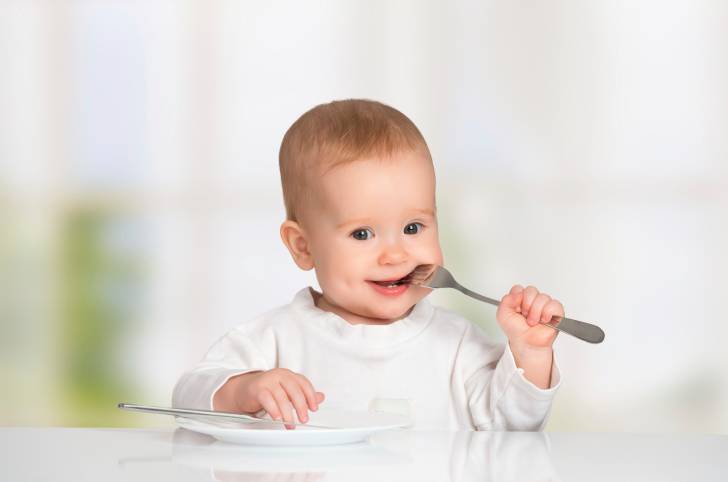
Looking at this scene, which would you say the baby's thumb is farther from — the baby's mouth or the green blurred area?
the green blurred area

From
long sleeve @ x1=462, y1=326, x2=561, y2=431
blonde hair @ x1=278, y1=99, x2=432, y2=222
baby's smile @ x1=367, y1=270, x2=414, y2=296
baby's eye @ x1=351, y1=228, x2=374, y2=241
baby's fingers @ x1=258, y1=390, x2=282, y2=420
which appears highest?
blonde hair @ x1=278, y1=99, x2=432, y2=222

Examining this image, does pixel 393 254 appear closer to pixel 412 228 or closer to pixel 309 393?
pixel 412 228

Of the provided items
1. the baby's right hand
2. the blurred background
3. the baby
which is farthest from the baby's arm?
the blurred background

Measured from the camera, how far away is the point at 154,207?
12.6ft

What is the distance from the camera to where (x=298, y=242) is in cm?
162

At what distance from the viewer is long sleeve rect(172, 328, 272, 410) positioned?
1.37 metres

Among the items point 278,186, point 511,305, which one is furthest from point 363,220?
point 278,186

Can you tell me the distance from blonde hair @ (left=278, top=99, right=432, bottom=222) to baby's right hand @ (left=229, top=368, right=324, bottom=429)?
422mm

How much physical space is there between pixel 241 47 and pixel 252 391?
2715 millimetres

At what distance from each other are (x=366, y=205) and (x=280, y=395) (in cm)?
41

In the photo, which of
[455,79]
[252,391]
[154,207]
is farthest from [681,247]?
[252,391]

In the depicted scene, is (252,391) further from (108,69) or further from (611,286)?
(108,69)

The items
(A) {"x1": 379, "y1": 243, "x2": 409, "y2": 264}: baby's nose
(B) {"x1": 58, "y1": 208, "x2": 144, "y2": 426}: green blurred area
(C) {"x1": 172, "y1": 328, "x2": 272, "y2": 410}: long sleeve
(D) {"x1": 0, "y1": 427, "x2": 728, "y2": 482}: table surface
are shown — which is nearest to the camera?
(D) {"x1": 0, "y1": 427, "x2": 728, "y2": 482}: table surface

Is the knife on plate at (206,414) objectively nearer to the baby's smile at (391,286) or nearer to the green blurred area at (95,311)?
the baby's smile at (391,286)
